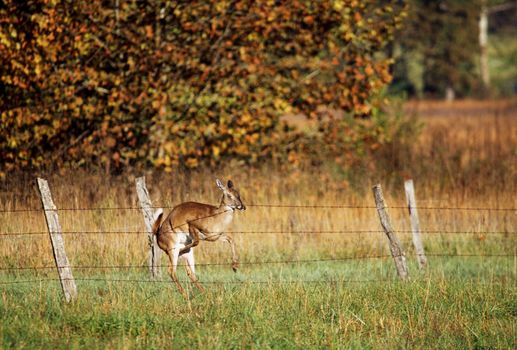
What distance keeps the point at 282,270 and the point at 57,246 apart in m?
3.79

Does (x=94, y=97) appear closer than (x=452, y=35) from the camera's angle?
Yes

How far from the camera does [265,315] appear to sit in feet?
29.8

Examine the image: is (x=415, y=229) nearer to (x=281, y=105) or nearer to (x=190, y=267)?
(x=190, y=267)

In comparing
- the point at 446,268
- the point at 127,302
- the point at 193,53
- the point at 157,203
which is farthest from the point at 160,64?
the point at 127,302

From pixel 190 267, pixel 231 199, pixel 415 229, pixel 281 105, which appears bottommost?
pixel 190 267

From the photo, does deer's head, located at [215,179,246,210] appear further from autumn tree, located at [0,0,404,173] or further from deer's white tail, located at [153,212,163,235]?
autumn tree, located at [0,0,404,173]

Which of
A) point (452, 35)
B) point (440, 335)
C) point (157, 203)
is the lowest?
point (440, 335)

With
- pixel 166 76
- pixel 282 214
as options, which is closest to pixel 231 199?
pixel 282 214

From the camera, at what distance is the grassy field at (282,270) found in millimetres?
8570

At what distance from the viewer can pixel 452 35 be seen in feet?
168

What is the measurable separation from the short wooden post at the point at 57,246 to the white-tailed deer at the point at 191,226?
1351mm

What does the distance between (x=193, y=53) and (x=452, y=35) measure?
123 feet

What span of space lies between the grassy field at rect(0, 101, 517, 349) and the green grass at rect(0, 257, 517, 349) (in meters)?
0.02

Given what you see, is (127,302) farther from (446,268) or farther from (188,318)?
(446,268)
